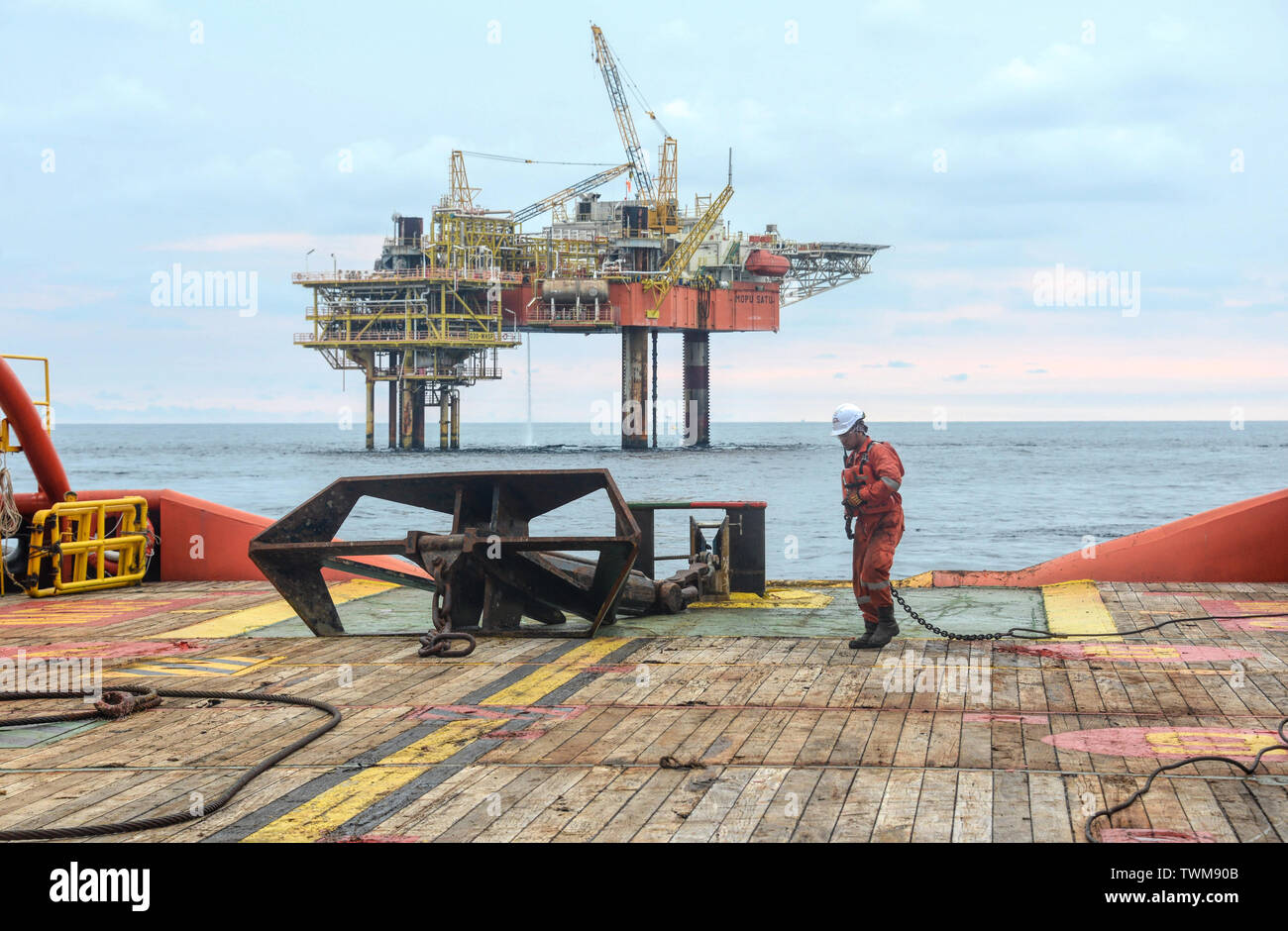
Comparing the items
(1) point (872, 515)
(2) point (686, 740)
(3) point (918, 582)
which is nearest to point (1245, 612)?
(3) point (918, 582)

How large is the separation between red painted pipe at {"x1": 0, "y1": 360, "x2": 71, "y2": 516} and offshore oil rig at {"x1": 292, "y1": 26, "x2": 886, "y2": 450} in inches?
2366

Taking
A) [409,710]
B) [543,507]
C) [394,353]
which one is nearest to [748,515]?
[543,507]

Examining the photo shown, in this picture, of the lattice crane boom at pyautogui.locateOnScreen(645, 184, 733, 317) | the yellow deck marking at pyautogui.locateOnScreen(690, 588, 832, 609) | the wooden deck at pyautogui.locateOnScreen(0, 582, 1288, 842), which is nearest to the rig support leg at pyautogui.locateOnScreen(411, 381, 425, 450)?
the lattice crane boom at pyautogui.locateOnScreen(645, 184, 733, 317)

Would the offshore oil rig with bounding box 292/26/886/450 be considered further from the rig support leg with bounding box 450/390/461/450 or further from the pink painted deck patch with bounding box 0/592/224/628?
the pink painted deck patch with bounding box 0/592/224/628

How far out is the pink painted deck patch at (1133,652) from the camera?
8.54m

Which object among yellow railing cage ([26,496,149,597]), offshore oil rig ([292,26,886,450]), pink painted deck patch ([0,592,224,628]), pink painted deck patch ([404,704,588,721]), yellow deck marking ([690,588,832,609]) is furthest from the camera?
offshore oil rig ([292,26,886,450])

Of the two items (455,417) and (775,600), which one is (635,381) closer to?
(455,417)

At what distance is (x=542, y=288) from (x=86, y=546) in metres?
63.7

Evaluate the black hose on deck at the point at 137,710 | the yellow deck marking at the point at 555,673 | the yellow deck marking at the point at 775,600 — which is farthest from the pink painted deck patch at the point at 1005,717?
the yellow deck marking at the point at 775,600

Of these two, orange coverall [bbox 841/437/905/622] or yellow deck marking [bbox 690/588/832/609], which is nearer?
orange coverall [bbox 841/437/905/622]

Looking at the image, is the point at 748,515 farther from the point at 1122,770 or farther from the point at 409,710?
the point at 1122,770

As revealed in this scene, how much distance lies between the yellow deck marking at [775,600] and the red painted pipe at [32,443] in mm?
7188

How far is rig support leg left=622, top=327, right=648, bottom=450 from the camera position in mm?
79062

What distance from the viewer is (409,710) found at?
7.33m
